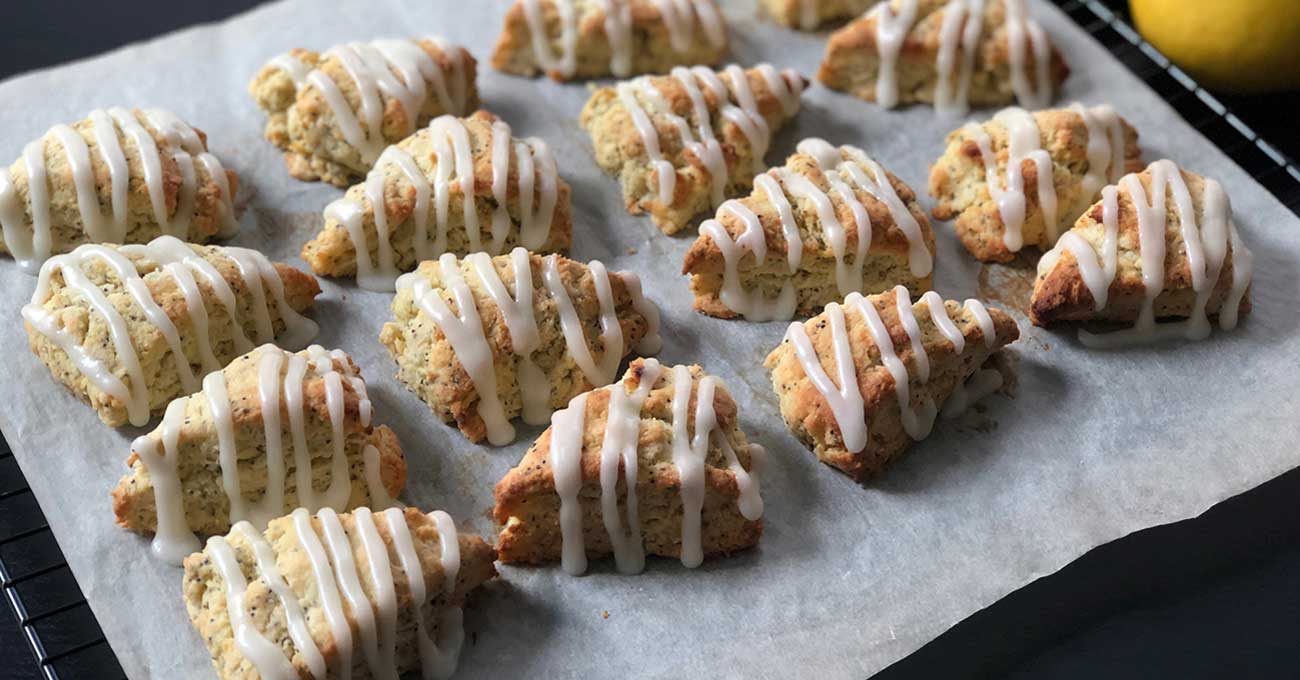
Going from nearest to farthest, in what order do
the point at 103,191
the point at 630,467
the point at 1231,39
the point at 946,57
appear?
1. the point at 630,467
2. the point at 103,191
3. the point at 1231,39
4. the point at 946,57

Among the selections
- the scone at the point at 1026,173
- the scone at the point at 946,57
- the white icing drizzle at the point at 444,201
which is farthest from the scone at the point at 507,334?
the scone at the point at 946,57

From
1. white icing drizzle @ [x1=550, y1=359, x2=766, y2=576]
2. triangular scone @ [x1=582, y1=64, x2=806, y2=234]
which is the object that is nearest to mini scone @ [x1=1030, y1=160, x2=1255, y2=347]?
A: triangular scone @ [x1=582, y1=64, x2=806, y2=234]

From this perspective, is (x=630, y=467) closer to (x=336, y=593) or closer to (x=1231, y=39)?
(x=336, y=593)

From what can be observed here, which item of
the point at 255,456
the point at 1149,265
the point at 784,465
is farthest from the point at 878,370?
the point at 255,456

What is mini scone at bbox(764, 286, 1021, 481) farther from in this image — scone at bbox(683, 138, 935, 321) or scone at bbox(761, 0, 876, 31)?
scone at bbox(761, 0, 876, 31)

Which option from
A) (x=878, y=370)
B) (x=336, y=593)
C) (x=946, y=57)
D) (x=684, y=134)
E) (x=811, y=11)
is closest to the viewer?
(x=336, y=593)

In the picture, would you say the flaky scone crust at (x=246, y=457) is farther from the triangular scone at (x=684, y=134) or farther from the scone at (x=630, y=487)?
the triangular scone at (x=684, y=134)

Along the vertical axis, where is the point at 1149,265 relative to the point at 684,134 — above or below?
below

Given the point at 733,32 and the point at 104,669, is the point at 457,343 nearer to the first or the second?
the point at 104,669
